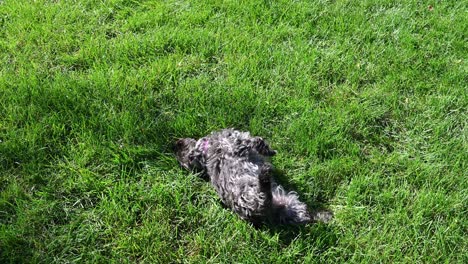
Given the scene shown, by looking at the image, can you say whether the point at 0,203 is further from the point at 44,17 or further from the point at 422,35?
the point at 422,35

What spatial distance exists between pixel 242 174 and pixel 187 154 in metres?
0.58

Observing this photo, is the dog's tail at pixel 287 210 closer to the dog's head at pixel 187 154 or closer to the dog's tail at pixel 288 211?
the dog's tail at pixel 288 211

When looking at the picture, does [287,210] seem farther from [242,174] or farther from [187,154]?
[187,154]

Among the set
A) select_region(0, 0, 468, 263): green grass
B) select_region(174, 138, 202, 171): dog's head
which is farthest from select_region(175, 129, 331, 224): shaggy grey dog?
select_region(0, 0, 468, 263): green grass

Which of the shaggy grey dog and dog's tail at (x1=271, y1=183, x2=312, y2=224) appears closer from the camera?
the shaggy grey dog

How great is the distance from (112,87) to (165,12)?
1136 millimetres

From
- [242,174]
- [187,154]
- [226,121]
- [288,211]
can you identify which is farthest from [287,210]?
[226,121]

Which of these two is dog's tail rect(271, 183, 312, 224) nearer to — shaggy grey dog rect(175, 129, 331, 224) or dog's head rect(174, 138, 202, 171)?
shaggy grey dog rect(175, 129, 331, 224)

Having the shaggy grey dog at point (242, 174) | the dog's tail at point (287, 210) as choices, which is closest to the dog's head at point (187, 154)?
the shaggy grey dog at point (242, 174)

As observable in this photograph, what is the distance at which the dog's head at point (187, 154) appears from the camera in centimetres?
384

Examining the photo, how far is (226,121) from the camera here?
4.29m

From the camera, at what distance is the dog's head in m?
3.84

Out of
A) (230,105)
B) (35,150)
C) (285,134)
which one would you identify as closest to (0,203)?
(35,150)

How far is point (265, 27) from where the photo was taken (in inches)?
200
